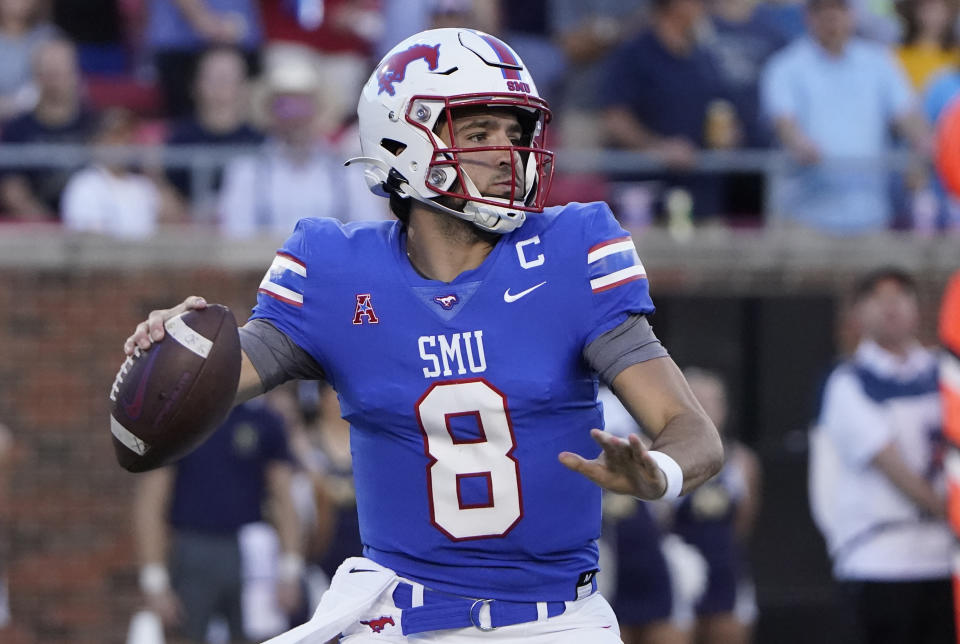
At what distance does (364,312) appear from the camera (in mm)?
3750

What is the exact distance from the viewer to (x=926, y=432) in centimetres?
697

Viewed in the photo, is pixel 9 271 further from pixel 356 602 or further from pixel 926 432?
pixel 356 602

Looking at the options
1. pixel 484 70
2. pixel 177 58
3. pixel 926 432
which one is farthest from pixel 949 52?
pixel 484 70

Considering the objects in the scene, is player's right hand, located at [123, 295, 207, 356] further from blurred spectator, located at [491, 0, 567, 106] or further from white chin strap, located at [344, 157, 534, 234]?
blurred spectator, located at [491, 0, 567, 106]

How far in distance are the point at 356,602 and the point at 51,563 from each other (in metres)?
5.34

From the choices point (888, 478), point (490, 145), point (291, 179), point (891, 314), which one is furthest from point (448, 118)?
point (291, 179)

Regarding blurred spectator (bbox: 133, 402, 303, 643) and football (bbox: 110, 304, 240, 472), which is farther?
blurred spectator (bbox: 133, 402, 303, 643)

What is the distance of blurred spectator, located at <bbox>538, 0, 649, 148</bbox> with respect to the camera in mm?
9273

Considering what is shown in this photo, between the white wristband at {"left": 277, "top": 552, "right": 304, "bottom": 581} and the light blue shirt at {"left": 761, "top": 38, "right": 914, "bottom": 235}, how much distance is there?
3305 millimetres

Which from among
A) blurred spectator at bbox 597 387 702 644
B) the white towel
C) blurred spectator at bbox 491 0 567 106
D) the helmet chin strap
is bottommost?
blurred spectator at bbox 597 387 702 644

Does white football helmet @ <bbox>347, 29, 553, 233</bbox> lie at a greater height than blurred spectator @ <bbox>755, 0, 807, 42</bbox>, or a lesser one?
lesser

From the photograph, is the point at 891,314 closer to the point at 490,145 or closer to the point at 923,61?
the point at 923,61

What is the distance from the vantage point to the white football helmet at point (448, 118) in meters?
3.79

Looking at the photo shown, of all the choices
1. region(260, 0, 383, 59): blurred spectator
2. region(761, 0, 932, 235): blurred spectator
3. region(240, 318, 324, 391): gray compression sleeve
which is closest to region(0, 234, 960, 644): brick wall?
region(260, 0, 383, 59): blurred spectator
